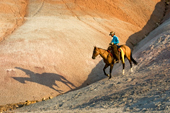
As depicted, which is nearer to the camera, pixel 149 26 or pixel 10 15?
pixel 10 15

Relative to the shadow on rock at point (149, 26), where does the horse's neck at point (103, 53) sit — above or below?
below

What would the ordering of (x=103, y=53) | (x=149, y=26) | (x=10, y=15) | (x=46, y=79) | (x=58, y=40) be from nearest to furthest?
(x=103, y=53)
(x=46, y=79)
(x=58, y=40)
(x=10, y=15)
(x=149, y=26)

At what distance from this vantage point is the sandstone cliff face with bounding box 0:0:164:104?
1611 cm

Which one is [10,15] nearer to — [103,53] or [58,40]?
[58,40]

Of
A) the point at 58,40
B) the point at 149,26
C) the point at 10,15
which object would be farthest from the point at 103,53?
the point at 149,26

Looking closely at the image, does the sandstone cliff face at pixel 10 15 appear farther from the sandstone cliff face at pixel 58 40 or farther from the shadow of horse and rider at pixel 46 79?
the shadow of horse and rider at pixel 46 79

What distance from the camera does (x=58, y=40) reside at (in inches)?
802

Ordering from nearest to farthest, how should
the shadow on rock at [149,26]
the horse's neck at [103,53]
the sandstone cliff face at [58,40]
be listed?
the horse's neck at [103,53], the sandstone cliff face at [58,40], the shadow on rock at [149,26]

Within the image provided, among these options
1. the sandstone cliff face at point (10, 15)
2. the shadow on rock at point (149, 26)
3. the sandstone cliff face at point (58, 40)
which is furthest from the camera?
the shadow on rock at point (149, 26)

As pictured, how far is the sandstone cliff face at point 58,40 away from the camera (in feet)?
52.9

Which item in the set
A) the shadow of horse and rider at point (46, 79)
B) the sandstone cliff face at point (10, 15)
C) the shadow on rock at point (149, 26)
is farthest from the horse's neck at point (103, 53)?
the shadow on rock at point (149, 26)

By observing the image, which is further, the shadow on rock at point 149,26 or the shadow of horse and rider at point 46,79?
the shadow on rock at point 149,26

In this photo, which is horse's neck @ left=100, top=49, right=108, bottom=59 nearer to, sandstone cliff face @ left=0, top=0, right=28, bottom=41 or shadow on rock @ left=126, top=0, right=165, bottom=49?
sandstone cliff face @ left=0, top=0, right=28, bottom=41

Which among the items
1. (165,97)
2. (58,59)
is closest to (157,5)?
(58,59)
